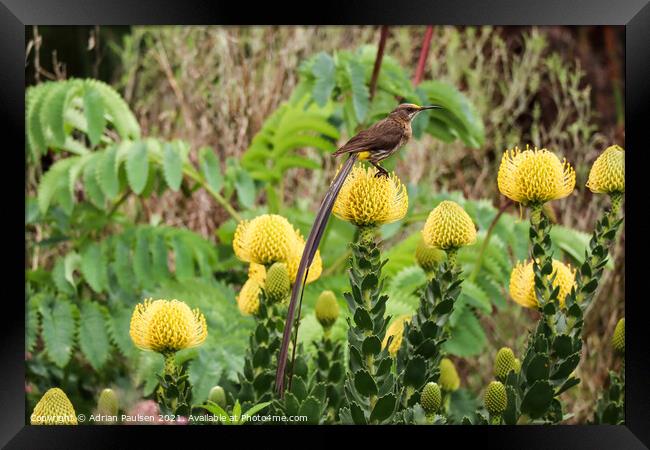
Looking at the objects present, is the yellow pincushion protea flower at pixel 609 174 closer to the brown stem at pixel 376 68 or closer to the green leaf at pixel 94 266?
the brown stem at pixel 376 68

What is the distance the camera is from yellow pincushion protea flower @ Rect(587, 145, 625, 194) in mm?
1747

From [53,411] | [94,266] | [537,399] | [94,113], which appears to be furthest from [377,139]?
[94,266]

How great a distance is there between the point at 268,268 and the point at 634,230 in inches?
29.7

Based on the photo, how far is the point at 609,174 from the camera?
175 cm

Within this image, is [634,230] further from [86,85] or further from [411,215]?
[86,85]

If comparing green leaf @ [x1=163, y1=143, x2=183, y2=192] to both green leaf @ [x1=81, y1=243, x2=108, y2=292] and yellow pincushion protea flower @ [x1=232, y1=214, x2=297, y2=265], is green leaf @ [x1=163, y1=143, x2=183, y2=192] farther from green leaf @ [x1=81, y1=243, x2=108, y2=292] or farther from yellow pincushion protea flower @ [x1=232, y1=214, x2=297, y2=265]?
yellow pincushion protea flower @ [x1=232, y1=214, x2=297, y2=265]

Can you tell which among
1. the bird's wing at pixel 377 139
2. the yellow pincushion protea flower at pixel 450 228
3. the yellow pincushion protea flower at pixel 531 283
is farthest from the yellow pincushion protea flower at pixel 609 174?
the bird's wing at pixel 377 139

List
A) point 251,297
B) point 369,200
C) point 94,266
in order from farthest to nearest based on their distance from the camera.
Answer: point 94,266 < point 251,297 < point 369,200

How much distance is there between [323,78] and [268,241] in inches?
28.0

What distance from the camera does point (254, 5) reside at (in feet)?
5.87

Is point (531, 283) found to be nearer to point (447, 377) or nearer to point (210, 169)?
point (447, 377)

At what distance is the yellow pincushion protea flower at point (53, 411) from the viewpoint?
179cm

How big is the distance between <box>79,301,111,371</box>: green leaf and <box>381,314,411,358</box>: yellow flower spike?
0.87 meters

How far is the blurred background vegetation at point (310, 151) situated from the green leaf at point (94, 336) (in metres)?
0.01
